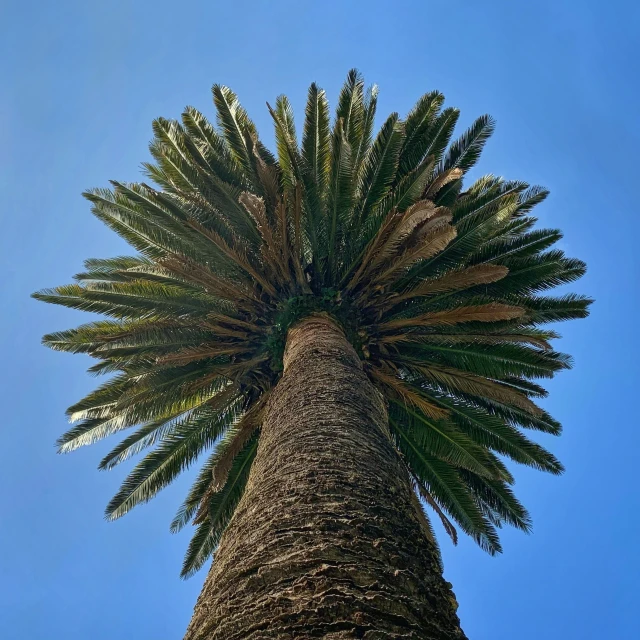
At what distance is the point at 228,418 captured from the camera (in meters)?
9.95

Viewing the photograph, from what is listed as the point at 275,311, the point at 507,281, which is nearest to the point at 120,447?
the point at 275,311

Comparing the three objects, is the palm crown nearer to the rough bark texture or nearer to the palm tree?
the palm tree

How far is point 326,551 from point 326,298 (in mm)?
6359

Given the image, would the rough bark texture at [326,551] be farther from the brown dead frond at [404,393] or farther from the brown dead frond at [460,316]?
the brown dead frond at [460,316]

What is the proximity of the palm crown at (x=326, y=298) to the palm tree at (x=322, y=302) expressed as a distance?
36 mm

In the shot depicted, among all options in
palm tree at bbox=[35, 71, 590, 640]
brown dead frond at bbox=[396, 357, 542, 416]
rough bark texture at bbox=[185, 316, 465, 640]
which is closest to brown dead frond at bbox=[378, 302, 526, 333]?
palm tree at bbox=[35, 71, 590, 640]

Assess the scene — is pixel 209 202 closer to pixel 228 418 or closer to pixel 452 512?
pixel 228 418

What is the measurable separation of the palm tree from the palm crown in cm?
4

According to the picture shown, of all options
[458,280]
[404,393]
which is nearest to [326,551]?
[404,393]

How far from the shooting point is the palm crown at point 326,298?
8.62 meters

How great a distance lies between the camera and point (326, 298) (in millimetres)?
8938

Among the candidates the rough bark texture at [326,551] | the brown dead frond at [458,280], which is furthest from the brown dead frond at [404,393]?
the rough bark texture at [326,551]

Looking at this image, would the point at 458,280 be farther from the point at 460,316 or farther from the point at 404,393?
the point at 404,393

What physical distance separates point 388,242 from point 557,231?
11.7 ft
